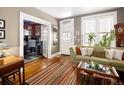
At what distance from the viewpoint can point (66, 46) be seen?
2.02 meters

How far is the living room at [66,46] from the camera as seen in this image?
63.9 inches

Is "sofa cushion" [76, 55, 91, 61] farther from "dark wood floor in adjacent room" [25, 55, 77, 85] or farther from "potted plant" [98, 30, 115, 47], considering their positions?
"potted plant" [98, 30, 115, 47]

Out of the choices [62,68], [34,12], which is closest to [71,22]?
[34,12]

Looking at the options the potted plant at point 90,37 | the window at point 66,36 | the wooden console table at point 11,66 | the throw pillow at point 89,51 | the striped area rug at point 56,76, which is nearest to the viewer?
the wooden console table at point 11,66

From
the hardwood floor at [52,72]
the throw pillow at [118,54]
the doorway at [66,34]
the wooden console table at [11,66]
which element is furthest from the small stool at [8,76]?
the throw pillow at [118,54]

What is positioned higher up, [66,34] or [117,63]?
[66,34]

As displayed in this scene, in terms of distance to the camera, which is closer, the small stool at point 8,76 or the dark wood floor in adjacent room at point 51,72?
the small stool at point 8,76

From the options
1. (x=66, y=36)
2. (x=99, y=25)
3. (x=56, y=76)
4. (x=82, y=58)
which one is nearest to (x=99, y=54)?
(x=82, y=58)

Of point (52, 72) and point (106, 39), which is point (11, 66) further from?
point (106, 39)

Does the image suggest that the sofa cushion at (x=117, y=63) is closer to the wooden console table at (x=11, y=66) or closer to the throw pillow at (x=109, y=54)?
the throw pillow at (x=109, y=54)

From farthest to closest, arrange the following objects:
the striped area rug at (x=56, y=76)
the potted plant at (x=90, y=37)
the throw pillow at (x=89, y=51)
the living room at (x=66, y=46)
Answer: the throw pillow at (x=89, y=51), the potted plant at (x=90, y=37), the striped area rug at (x=56, y=76), the living room at (x=66, y=46)

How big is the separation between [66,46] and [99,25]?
0.72 m

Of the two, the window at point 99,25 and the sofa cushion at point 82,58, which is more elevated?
the window at point 99,25
